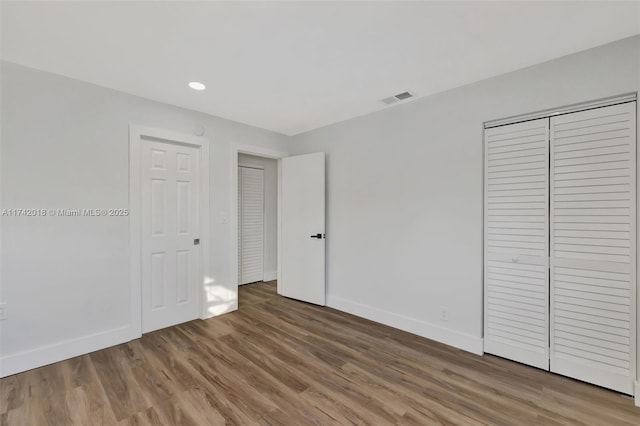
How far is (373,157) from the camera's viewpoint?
3.32m

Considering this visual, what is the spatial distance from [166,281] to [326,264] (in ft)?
6.46

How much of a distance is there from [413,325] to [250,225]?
3.13 m

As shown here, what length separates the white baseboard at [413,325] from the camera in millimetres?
2570

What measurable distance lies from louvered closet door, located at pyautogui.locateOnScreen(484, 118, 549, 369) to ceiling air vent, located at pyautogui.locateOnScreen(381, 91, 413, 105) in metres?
0.84

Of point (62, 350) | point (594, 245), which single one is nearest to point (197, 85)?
point (62, 350)

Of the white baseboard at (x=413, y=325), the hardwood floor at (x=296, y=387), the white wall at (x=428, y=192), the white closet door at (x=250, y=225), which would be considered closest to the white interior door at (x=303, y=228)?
the white wall at (x=428, y=192)

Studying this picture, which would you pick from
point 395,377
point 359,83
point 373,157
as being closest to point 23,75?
point 359,83

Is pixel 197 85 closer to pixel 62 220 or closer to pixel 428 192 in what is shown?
pixel 62 220

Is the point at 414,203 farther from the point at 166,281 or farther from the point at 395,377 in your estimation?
the point at 166,281

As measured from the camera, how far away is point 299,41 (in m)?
1.93

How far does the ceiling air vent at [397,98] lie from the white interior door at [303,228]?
1.12 m

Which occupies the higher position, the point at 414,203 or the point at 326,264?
the point at 414,203

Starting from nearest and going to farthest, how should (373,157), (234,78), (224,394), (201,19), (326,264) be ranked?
(201,19) < (224,394) < (234,78) < (373,157) < (326,264)

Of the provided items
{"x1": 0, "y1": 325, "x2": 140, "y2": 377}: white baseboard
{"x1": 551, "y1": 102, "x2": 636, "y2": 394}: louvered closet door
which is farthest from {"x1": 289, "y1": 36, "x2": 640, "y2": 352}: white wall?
{"x1": 0, "y1": 325, "x2": 140, "y2": 377}: white baseboard
